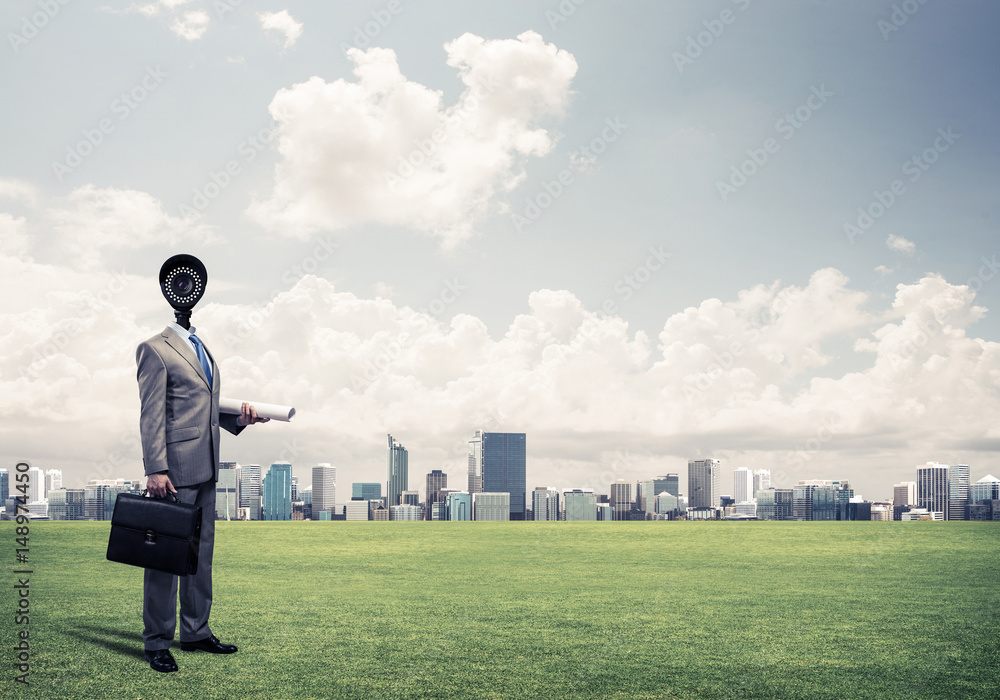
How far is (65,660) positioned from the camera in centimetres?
562

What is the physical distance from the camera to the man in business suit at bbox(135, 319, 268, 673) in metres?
5.55

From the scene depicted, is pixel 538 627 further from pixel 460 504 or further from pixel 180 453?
pixel 460 504

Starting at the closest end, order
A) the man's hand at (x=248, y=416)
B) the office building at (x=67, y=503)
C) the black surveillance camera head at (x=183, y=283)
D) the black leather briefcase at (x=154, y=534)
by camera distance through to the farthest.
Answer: the black leather briefcase at (x=154, y=534) < the black surveillance camera head at (x=183, y=283) < the man's hand at (x=248, y=416) < the office building at (x=67, y=503)

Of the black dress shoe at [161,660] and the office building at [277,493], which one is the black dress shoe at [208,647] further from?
the office building at [277,493]

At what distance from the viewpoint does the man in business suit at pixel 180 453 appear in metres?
5.55

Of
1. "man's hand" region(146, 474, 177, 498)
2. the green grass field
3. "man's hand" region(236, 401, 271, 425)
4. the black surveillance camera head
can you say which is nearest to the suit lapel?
the black surveillance camera head

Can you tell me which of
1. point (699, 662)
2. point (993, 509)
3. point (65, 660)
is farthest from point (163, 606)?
point (993, 509)

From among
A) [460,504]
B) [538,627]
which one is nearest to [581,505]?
[460,504]

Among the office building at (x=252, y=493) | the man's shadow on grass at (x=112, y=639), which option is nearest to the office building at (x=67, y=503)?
the office building at (x=252, y=493)

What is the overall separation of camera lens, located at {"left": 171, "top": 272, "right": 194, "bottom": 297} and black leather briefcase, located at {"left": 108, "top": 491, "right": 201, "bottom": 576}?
1.65 m

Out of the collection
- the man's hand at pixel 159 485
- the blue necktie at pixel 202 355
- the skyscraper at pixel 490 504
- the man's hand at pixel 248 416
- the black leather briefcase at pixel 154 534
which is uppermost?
the blue necktie at pixel 202 355

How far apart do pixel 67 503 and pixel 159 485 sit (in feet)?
126

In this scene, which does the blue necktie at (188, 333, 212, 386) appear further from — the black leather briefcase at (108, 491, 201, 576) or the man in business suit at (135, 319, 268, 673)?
the black leather briefcase at (108, 491, 201, 576)

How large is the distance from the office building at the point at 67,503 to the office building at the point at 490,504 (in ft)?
110
